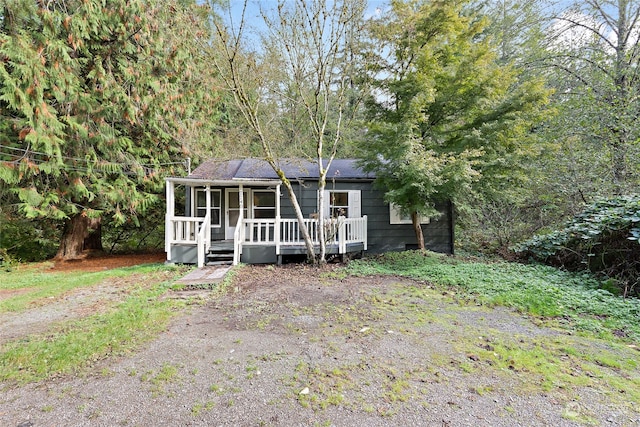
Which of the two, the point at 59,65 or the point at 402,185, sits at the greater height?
the point at 59,65

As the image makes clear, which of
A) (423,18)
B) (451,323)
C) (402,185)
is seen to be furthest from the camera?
(402,185)

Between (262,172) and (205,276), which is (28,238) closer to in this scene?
(262,172)

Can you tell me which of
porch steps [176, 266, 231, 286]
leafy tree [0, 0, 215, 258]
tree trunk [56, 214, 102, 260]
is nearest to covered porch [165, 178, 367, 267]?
porch steps [176, 266, 231, 286]

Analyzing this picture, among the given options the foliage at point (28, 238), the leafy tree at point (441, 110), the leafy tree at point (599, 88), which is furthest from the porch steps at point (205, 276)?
the leafy tree at point (599, 88)

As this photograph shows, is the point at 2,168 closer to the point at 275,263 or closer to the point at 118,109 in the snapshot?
the point at 118,109

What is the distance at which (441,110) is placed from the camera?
324 inches

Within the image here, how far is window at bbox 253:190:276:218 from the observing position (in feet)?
31.8

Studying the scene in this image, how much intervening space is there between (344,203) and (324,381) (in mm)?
7335

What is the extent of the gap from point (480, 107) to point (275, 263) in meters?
6.82

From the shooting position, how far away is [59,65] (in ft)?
27.2

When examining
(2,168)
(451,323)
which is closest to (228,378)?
(451,323)

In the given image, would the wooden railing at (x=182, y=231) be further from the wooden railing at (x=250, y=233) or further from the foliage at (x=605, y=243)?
the foliage at (x=605, y=243)

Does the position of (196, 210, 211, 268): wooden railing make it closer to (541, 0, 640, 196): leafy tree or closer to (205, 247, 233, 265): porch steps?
(205, 247, 233, 265): porch steps

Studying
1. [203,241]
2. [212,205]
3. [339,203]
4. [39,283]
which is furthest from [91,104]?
[339,203]
